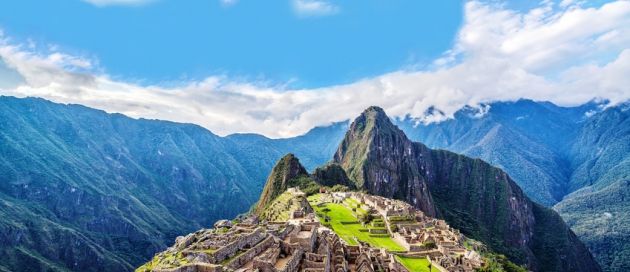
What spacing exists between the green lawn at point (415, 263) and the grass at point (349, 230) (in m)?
4.14

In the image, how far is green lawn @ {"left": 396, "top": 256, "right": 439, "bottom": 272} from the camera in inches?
2242

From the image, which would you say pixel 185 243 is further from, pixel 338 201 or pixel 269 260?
pixel 338 201

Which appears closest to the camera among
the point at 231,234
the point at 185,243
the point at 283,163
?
the point at 231,234

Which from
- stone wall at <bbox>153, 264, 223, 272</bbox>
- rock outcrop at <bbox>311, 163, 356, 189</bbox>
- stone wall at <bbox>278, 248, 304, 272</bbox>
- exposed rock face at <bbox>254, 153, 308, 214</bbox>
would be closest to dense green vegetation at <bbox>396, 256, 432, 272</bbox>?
stone wall at <bbox>278, 248, 304, 272</bbox>

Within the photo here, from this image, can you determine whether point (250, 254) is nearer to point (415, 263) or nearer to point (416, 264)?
point (416, 264)

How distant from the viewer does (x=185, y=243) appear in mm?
42125

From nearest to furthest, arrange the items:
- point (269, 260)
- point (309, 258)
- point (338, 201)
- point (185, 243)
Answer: point (269, 260), point (309, 258), point (185, 243), point (338, 201)

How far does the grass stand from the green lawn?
414 cm

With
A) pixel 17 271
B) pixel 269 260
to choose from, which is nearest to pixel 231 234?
pixel 269 260

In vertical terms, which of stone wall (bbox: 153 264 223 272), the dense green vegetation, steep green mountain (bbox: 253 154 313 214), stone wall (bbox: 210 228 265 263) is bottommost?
the dense green vegetation

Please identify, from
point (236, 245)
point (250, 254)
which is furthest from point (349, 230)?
point (250, 254)

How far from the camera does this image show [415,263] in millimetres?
60906

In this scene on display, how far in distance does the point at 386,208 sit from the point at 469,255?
90.5 feet

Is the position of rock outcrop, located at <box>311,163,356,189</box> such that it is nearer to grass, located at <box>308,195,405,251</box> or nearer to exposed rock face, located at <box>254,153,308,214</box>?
exposed rock face, located at <box>254,153,308,214</box>
